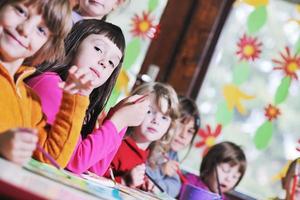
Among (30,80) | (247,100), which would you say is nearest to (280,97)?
(247,100)

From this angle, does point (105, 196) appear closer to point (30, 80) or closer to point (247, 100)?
point (30, 80)

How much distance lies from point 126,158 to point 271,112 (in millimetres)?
1629

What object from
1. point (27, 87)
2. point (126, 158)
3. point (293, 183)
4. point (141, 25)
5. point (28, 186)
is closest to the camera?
point (28, 186)

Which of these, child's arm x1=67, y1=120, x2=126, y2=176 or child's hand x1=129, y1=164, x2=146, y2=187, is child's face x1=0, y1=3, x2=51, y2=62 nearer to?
child's arm x1=67, y1=120, x2=126, y2=176

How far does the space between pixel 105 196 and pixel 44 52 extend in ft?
1.18

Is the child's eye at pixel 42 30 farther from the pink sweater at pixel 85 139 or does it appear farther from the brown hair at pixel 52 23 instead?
the pink sweater at pixel 85 139

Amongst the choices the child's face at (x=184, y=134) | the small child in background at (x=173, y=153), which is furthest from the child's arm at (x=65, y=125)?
the child's face at (x=184, y=134)

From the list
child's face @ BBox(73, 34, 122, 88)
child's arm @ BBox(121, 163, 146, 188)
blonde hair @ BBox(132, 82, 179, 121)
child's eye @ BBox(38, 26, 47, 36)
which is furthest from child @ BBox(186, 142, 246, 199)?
child's eye @ BBox(38, 26, 47, 36)

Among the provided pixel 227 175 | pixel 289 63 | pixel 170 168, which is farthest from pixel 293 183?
pixel 289 63

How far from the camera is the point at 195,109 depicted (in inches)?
104

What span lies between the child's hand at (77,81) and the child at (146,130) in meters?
0.67

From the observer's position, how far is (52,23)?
4.03 feet

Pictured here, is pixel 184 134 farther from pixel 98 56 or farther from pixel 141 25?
pixel 98 56

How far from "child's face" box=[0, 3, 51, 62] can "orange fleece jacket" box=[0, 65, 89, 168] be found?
70 millimetres
